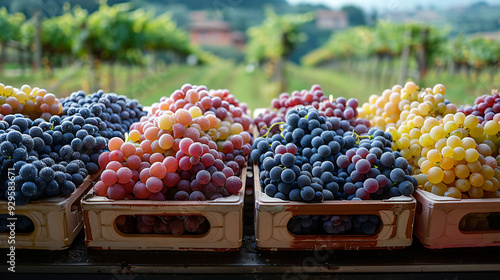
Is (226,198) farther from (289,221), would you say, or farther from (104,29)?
(104,29)

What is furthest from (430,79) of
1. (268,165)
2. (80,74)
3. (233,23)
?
(268,165)

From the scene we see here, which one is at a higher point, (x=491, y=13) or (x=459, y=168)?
(x=491, y=13)

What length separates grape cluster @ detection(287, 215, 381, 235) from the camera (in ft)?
3.37

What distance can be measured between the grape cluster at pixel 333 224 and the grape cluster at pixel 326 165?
0.06 meters

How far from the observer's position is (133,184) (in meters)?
1.03

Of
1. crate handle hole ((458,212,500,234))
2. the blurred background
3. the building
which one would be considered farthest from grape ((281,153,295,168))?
the building

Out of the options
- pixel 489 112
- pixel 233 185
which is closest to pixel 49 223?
pixel 233 185

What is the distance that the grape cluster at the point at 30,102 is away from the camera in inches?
50.9

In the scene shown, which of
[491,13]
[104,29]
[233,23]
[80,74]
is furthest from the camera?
[233,23]

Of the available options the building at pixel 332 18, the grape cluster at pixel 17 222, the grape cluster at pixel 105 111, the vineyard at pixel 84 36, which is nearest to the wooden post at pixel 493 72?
the building at pixel 332 18

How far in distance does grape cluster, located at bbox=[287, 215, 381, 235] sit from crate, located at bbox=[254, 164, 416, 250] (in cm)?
2

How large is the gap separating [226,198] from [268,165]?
0.54 ft

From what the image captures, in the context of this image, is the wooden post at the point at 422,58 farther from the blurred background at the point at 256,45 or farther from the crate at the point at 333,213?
the crate at the point at 333,213

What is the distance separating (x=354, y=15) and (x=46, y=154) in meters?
11.6
